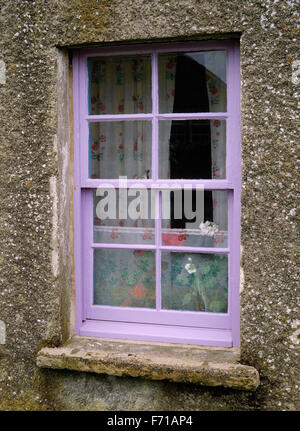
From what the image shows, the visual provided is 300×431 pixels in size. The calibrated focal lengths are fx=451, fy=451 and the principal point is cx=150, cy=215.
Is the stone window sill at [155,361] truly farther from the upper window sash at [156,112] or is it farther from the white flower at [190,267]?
the upper window sash at [156,112]

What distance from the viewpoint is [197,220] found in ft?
8.90

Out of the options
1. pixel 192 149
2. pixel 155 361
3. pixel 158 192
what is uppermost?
pixel 192 149

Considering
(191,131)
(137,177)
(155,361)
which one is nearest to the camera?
(155,361)

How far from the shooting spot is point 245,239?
238cm

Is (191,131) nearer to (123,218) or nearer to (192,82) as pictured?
(192,82)

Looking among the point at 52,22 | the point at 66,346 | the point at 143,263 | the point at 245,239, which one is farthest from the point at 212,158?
the point at 66,346

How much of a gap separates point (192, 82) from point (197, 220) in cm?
82

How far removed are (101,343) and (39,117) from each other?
1370mm

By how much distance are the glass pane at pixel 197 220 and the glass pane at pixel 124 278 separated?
20cm

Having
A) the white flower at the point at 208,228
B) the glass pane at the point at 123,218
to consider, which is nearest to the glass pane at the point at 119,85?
the glass pane at the point at 123,218

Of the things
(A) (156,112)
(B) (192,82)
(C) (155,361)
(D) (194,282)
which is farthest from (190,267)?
(B) (192,82)

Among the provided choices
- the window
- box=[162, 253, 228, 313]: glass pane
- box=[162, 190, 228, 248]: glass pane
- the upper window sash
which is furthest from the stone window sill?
the upper window sash

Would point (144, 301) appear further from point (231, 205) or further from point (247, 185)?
point (247, 185)

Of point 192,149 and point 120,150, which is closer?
point 192,149
